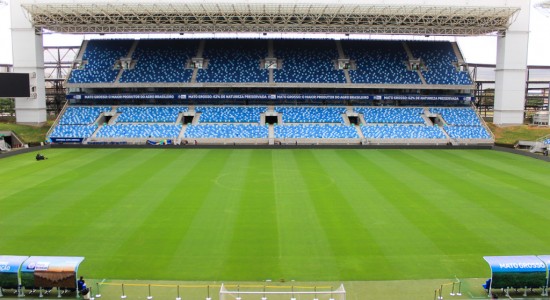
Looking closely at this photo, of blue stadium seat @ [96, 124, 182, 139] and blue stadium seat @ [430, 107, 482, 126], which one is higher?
blue stadium seat @ [430, 107, 482, 126]

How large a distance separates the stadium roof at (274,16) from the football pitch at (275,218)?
729 inches

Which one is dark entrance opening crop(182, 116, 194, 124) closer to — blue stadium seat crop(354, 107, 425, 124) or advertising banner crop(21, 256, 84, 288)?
blue stadium seat crop(354, 107, 425, 124)

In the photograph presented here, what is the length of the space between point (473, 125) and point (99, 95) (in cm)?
4527

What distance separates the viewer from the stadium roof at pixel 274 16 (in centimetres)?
4609

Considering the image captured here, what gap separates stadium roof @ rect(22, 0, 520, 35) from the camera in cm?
4609

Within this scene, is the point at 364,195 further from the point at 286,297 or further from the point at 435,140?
the point at 435,140

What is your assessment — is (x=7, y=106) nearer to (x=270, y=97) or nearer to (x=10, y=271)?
(x=270, y=97)

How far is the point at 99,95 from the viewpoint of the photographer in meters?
56.0

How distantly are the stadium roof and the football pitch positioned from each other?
18.5m

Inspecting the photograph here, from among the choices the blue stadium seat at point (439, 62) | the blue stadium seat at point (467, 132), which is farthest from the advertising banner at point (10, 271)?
the blue stadium seat at point (439, 62)

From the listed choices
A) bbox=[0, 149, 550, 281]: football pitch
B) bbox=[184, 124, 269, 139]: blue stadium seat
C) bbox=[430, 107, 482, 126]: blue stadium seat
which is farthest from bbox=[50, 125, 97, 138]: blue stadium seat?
bbox=[430, 107, 482, 126]: blue stadium seat

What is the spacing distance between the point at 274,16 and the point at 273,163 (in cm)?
1911

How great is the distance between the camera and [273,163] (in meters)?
37.2

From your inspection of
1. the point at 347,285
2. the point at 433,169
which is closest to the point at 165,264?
the point at 347,285
